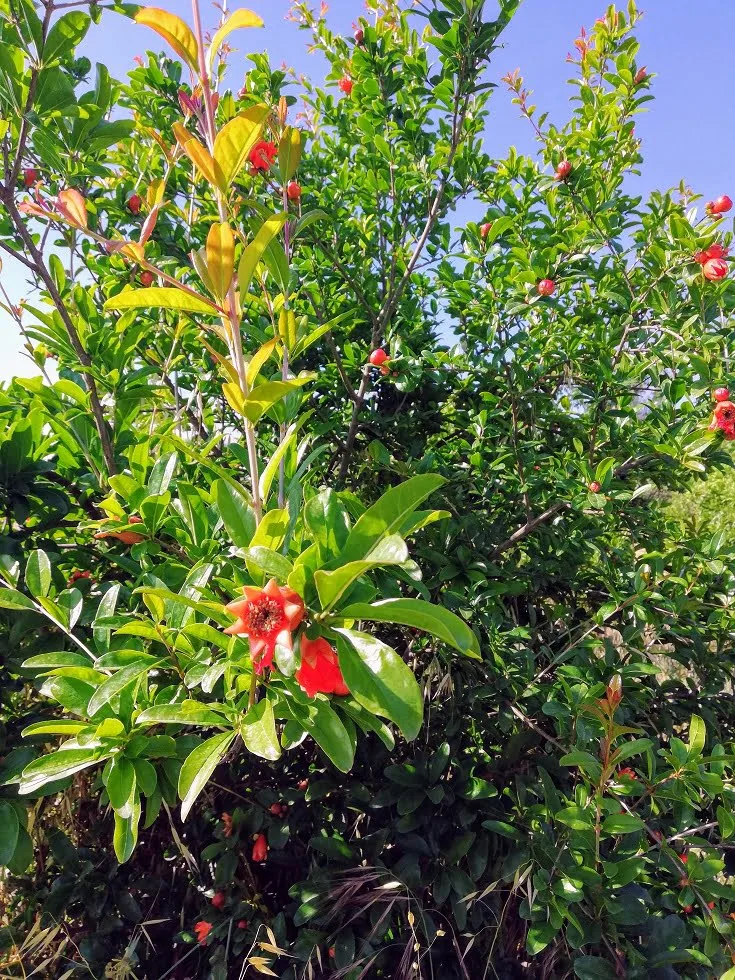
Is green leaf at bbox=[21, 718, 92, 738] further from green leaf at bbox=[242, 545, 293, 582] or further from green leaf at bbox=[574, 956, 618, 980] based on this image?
green leaf at bbox=[574, 956, 618, 980]

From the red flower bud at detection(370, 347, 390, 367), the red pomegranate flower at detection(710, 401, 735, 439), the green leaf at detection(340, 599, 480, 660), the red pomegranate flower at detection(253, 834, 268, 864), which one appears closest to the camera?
the green leaf at detection(340, 599, 480, 660)

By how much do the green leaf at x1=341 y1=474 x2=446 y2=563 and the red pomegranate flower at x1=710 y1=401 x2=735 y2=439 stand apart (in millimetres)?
1033

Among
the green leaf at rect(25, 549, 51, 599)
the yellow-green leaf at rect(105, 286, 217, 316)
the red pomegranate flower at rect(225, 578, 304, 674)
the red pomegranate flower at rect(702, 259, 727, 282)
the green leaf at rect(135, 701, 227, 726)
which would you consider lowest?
the green leaf at rect(135, 701, 227, 726)

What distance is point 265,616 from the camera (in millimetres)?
662

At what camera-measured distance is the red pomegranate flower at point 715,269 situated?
1.49 meters

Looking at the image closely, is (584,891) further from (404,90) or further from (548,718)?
(404,90)

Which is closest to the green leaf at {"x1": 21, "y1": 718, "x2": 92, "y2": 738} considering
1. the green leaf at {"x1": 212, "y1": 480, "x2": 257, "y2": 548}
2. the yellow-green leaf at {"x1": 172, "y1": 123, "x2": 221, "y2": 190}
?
the green leaf at {"x1": 212, "y1": 480, "x2": 257, "y2": 548}

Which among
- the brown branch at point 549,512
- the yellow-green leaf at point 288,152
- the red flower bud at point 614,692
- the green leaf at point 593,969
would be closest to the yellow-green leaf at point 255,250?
the yellow-green leaf at point 288,152

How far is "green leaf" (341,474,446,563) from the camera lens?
0.69 meters

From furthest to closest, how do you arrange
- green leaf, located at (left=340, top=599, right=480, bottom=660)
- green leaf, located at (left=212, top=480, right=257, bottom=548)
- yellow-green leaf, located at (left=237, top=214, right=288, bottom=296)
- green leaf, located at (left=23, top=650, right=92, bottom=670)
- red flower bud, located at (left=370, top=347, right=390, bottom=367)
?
red flower bud, located at (left=370, top=347, right=390, bottom=367) → green leaf, located at (left=23, top=650, right=92, bottom=670) → green leaf, located at (left=212, top=480, right=257, bottom=548) → yellow-green leaf, located at (left=237, top=214, right=288, bottom=296) → green leaf, located at (left=340, top=599, right=480, bottom=660)

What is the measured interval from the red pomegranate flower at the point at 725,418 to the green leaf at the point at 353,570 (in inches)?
43.8

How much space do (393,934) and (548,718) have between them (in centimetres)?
65

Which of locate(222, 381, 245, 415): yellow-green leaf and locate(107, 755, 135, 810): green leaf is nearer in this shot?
locate(222, 381, 245, 415): yellow-green leaf

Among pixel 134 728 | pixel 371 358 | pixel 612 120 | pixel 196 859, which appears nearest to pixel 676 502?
pixel 612 120
